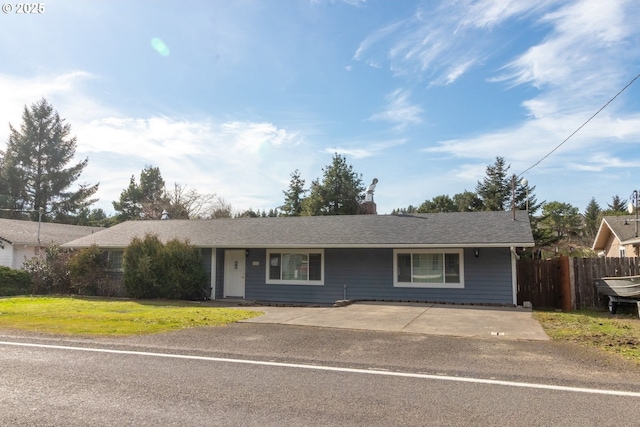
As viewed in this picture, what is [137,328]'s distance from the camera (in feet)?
31.4

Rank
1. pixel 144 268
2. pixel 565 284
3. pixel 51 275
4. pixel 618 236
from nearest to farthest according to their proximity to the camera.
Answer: pixel 565 284, pixel 144 268, pixel 51 275, pixel 618 236

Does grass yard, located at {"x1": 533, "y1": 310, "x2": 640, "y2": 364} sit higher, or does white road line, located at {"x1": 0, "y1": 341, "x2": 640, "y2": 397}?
white road line, located at {"x1": 0, "y1": 341, "x2": 640, "y2": 397}

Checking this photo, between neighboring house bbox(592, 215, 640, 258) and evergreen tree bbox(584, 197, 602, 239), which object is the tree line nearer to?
evergreen tree bbox(584, 197, 602, 239)

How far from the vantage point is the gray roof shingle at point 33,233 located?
79.7 feet

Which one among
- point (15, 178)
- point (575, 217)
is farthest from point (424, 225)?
point (575, 217)

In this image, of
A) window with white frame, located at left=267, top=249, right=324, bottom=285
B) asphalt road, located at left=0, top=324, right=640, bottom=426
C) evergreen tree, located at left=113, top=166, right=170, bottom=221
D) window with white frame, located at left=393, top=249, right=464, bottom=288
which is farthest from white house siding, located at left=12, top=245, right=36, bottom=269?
evergreen tree, located at left=113, top=166, right=170, bottom=221

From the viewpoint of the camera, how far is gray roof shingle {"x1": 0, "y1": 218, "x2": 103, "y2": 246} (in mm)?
24281

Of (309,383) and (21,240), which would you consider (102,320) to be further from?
(21,240)

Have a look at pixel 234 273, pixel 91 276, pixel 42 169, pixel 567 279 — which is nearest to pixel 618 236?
pixel 567 279

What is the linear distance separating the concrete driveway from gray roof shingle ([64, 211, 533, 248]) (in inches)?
94.9

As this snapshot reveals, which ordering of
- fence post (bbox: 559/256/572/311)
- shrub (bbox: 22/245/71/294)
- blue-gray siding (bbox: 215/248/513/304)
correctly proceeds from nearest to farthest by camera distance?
fence post (bbox: 559/256/572/311) → blue-gray siding (bbox: 215/248/513/304) → shrub (bbox: 22/245/71/294)

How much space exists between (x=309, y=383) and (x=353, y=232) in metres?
12.5

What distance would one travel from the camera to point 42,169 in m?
47.3

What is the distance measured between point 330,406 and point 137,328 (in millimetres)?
6476
